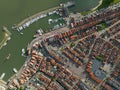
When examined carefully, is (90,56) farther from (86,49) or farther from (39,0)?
(39,0)

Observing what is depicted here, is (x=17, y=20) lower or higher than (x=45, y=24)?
lower

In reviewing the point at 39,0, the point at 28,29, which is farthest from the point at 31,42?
the point at 39,0

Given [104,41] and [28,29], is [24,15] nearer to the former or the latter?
[28,29]

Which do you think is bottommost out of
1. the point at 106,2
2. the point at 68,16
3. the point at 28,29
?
the point at 28,29

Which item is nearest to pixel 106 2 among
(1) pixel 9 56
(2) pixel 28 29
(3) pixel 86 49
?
(3) pixel 86 49

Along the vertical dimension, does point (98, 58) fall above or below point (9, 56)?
above

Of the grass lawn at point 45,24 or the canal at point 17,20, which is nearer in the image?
the canal at point 17,20

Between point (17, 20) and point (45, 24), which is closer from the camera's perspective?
point (45, 24)

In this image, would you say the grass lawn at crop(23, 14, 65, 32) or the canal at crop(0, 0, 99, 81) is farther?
the grass lawn at crop(23, 14, 65, 32)
